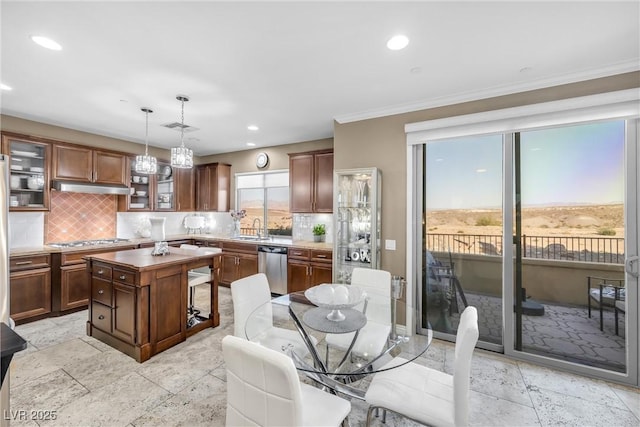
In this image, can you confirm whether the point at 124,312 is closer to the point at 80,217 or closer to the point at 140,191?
the point at 80,217

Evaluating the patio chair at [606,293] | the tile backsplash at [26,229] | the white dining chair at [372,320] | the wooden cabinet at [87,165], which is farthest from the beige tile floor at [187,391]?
the wooden cabinet at [87,165]

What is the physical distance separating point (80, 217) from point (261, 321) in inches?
A: 168

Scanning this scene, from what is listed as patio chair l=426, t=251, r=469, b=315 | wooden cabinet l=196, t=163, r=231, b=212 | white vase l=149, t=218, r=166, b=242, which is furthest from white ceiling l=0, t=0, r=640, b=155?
wooden cabinet l=196, t=163, r=231, b=212

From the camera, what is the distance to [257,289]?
2525mm

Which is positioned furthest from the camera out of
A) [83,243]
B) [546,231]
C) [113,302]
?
[83,243]

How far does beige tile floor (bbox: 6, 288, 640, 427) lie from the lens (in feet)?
6.66

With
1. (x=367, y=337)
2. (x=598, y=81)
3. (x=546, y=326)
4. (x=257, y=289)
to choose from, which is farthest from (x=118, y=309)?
(x=598, y=81)

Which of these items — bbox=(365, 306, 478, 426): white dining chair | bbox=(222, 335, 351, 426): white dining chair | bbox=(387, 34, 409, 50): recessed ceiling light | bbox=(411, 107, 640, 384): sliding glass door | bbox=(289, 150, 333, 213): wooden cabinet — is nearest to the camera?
bbox=(222, 335, 351, 426): white dining chair

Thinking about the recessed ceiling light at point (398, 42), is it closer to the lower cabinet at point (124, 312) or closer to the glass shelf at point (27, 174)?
the lower cabinet at point (124, 312)

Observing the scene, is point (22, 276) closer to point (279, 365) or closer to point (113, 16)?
point (113, 16)

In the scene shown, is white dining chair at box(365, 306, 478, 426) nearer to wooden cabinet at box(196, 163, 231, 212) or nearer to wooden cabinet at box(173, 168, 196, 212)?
wooden cabinet at box(196, 163, 231, 212)

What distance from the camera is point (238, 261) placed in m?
5.14

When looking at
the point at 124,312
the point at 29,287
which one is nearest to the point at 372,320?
the point at 124,312

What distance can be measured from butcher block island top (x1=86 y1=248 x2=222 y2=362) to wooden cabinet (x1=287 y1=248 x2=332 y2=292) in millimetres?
1462
